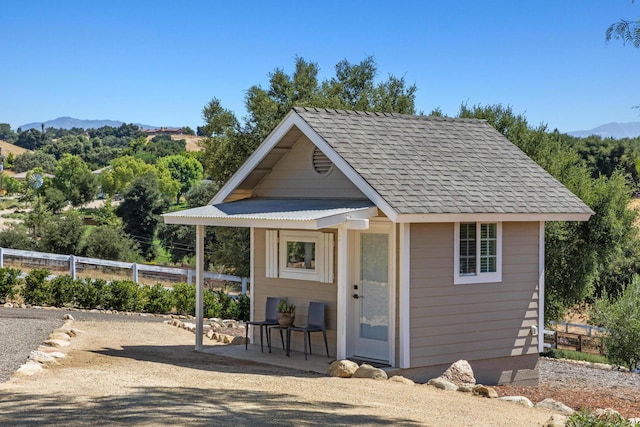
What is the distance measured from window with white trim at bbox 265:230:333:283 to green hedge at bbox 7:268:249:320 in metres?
8.38

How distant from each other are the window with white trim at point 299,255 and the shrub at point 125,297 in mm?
8310

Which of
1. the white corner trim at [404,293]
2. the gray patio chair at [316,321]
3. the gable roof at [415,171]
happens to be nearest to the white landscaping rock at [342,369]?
the white corner trim at [404,293]

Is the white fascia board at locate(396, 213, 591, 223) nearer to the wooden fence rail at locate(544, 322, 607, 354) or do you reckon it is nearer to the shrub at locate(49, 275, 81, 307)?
the shrub at locate(49, 275, 81, 307)

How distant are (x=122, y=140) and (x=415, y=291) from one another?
179 m

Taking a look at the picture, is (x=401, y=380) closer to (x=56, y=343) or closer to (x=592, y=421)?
(x=592, y=421)

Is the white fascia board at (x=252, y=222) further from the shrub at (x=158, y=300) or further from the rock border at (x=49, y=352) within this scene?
the shrub at (x=158, y=300)

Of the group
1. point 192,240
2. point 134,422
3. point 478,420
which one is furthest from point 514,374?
point 192,240

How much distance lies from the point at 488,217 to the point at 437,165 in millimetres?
1454

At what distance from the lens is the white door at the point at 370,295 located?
1460cm

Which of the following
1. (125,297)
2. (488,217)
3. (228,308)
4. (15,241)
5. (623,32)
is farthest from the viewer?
(15,241)

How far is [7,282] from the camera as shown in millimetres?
22516

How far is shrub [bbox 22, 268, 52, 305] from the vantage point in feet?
74.1

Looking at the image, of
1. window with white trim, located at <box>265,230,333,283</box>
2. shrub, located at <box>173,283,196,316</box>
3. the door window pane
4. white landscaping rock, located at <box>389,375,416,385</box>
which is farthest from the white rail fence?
white landscaping rock, located at <box>389,375,416,385</box>

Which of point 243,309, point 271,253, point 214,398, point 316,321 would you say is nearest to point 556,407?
point 316,321
